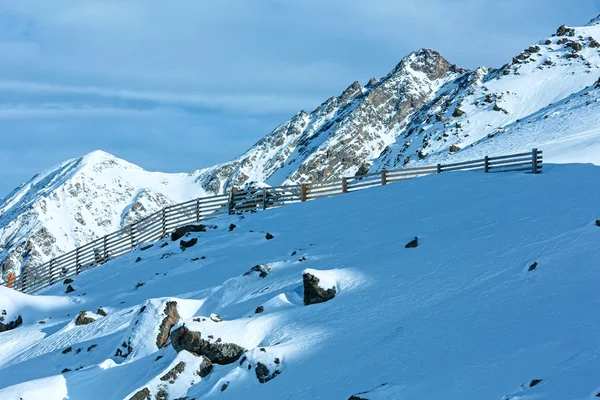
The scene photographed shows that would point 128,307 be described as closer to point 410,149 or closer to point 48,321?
point 48,321

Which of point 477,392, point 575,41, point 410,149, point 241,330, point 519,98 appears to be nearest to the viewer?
point 477,392

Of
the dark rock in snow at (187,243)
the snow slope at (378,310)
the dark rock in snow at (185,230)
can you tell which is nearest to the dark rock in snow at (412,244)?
the snow slope at (378,310)

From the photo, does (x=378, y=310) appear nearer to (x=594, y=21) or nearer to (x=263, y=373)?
(x=263, y=373)

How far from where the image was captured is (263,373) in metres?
14.3

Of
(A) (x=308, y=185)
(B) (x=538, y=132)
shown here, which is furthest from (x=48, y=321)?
(B) (x=538, y=132)

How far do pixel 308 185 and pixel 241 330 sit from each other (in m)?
19.4

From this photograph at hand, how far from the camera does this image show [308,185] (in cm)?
3525

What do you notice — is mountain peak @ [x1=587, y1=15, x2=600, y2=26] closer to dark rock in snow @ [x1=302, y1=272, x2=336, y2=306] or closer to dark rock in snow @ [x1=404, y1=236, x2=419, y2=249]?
dark rock in snow @ [x1=404, y1=236, x2=419, y2=249]

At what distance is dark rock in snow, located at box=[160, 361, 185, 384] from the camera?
1508 centimetres

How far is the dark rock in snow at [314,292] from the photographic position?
17.4 meters

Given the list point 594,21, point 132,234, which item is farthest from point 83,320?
point 594,21

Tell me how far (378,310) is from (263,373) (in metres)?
3.02

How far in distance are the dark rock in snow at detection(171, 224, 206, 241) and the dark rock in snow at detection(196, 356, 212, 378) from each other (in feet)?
53.1

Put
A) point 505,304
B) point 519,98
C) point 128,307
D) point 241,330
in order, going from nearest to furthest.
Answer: point 505,304 → point 241,330 → point 128,307 → point 519,98
